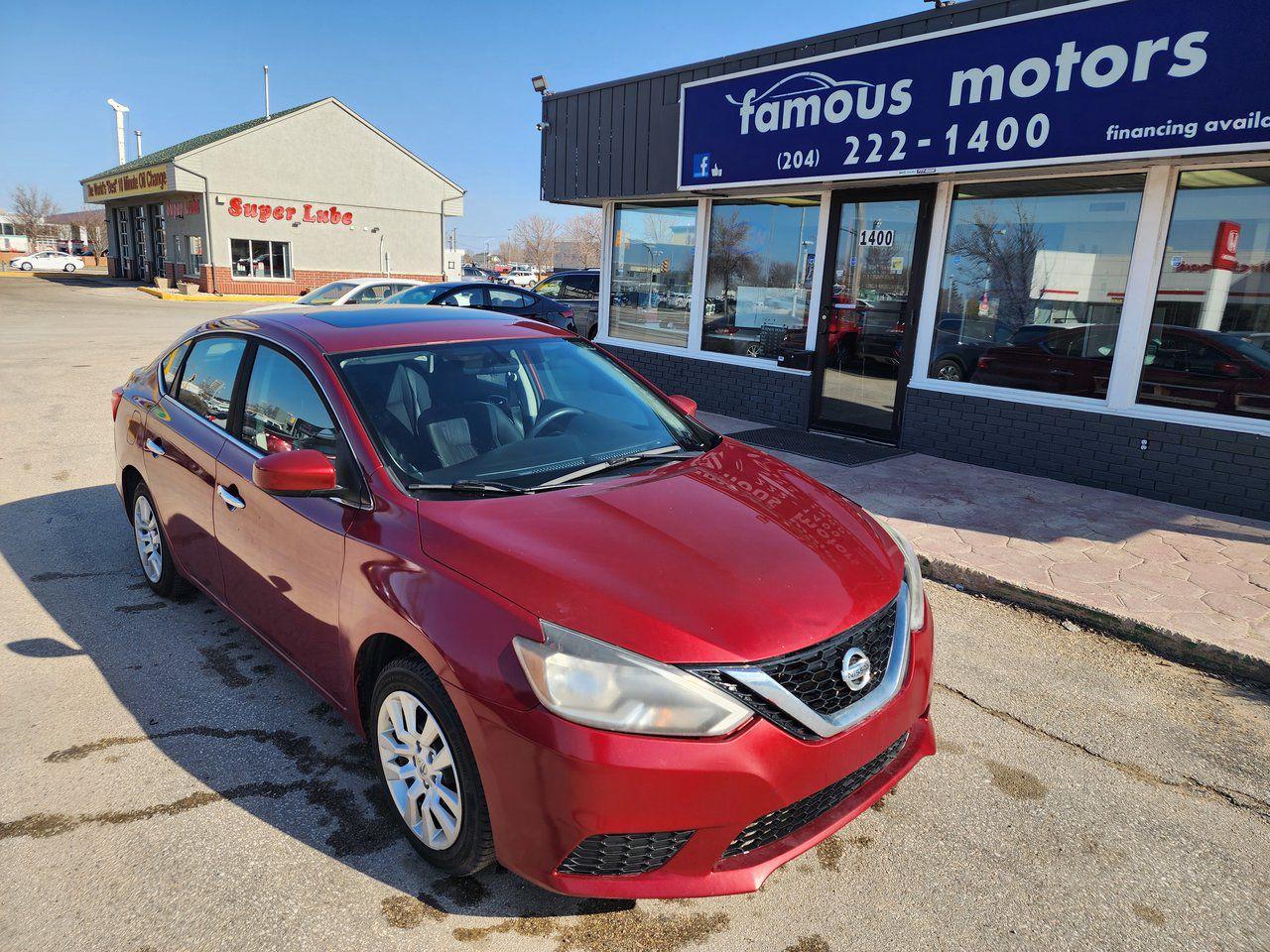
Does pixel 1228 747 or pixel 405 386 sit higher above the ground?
pixel 405 386

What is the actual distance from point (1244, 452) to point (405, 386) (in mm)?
6288

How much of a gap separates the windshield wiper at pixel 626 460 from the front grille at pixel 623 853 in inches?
47.1

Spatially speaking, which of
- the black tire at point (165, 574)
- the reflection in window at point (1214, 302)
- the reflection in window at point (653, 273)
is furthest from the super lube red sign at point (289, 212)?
the reflection in window at point (1214, 302)

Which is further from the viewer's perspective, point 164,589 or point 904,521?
point 904,521

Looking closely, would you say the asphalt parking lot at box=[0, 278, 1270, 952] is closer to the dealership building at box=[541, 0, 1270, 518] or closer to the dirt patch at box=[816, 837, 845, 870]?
the dirt patch at box=[816, 837, 845, 870]

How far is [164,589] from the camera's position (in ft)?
14.7

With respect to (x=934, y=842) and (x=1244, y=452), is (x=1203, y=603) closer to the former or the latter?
(x=1244, y=452)

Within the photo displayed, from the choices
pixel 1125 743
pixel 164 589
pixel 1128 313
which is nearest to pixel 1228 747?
pixel 1125 743

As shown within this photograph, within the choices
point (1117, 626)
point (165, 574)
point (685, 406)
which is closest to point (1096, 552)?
point (1117, 626)

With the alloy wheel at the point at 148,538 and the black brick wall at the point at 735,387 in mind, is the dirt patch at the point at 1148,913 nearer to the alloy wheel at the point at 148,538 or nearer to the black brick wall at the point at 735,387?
the alloy wheel at the point at 148,538

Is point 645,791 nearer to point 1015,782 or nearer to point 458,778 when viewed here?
point 458,778

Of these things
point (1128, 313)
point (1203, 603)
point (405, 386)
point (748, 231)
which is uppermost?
point (748, 231)

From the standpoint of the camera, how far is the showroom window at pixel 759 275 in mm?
9234

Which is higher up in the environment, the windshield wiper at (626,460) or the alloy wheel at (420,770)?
the windshield wiper at (626,460)
